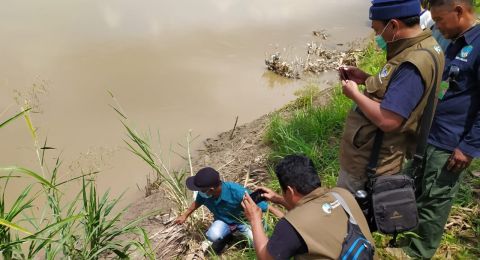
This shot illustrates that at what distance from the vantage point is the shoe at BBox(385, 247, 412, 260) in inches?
115

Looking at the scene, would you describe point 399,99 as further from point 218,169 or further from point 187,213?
point 218,169

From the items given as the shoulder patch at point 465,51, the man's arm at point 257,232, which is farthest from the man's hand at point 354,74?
the man's arm at point 257,232

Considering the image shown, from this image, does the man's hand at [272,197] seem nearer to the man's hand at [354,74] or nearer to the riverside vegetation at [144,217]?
the riverside vegetation at [144,217]

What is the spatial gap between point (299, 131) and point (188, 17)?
19.4ft

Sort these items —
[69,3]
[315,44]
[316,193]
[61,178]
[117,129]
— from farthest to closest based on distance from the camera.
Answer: [69,3] → [315,44] → [117,129] → [61,178] → [316,193]

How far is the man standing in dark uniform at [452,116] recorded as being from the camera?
7.80 feet

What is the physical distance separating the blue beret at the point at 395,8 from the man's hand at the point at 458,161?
823 millimetres

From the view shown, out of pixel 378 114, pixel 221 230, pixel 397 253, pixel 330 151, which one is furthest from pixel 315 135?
pixel 378 114

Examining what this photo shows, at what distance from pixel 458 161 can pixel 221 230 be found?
187 cm

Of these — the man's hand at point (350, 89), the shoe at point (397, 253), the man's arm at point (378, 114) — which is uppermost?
the man's hand at point (350, 89)

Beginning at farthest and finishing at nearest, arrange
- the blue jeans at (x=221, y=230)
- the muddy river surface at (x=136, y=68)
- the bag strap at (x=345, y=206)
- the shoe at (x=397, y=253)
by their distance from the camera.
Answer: the muddy river surface at (x=136, y=68) → the blue jeans at (x=221, y=230) → the shoe at (x=397, y=253) → the bag strap at (x=345, y=206)

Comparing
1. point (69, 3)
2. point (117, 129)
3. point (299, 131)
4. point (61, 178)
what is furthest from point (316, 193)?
point (69, 3)

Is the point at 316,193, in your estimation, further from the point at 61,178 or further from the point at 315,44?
the point at 315,44

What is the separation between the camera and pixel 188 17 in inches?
385
